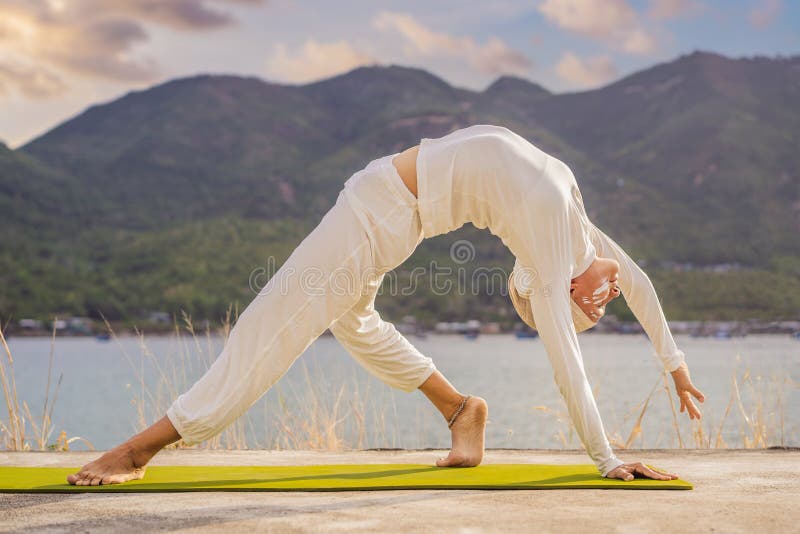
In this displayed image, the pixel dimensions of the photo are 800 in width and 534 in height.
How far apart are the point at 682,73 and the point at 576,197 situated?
292 feet

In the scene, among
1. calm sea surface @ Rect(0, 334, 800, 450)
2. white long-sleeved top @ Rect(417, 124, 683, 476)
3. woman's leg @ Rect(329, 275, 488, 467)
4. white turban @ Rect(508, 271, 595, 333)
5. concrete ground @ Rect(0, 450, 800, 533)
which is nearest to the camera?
concrete ground @ Rect(0, 450, 800, 533)

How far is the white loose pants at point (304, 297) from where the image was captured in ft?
8.63

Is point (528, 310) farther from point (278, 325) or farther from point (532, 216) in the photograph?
point (278, 325)

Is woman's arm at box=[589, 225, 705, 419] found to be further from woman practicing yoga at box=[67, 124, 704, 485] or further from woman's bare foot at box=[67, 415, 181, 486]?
woman's bare foot at box=[67, 415, 181, 486]

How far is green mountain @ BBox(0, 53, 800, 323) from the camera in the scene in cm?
4872

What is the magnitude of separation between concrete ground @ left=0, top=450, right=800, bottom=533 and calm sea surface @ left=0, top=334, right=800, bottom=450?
120cm

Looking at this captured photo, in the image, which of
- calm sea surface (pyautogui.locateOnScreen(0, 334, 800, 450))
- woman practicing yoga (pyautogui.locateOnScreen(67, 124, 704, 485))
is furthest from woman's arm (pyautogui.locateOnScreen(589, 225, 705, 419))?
calm sea surface (pyautogui.locateOnScreen(0, 334, 800, 450))

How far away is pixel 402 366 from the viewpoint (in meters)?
3.14

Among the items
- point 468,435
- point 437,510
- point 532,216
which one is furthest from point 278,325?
point 468,435

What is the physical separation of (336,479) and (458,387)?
26.8 meters

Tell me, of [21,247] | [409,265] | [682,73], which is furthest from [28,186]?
[682,73]

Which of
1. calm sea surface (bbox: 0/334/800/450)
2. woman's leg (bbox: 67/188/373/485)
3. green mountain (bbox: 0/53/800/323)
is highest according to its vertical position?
green mountain (bbox: 0/53/800/323)

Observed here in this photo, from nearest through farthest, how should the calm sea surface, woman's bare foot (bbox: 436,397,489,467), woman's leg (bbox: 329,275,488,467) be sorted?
woman's leg (bbox: 329,275,488,467)
woman's bare foot (bbox: 436,397,489,467)
the calm sea surface

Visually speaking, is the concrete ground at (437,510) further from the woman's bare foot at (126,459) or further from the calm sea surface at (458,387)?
the calm sea surface at (458,387)
